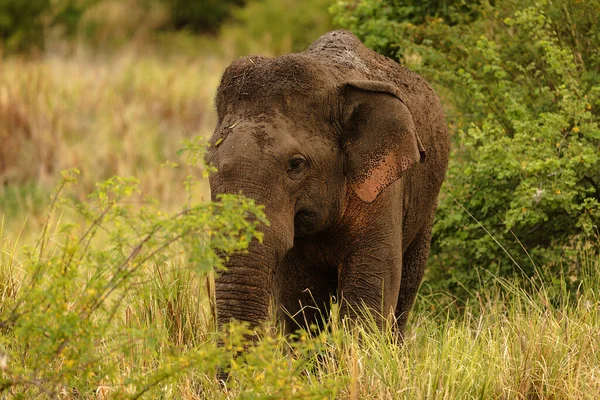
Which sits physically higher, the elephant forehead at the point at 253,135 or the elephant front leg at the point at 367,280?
the elephant forehead at the point at 253,135

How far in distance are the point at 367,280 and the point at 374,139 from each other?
0.83 meters

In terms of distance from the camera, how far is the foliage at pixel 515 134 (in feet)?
27.7

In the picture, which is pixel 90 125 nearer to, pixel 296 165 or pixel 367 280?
pixel 367 280

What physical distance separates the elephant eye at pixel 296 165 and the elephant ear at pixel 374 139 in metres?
0.50

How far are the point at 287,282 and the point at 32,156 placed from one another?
1122 centimetres

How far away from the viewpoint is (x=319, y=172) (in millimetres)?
6555

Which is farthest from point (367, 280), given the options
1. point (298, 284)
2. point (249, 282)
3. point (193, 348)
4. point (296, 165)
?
point (193, 348)

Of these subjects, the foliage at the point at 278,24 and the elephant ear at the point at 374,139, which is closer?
the elephant ear at the point at 374,139

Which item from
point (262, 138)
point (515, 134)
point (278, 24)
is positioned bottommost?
point (278, 24)

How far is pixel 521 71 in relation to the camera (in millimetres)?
9812

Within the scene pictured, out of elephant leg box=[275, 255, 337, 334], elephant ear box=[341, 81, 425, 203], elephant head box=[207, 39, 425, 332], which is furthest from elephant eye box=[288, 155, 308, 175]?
elephant leg box=[275, 255, 337, 334]

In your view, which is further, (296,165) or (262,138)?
(296,165)

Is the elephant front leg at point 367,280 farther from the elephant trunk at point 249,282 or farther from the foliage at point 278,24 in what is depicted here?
the foliage at point 278,24

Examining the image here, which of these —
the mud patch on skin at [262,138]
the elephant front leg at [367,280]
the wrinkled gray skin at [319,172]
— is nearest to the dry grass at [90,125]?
the wrinkled gray skin at [319,172]
